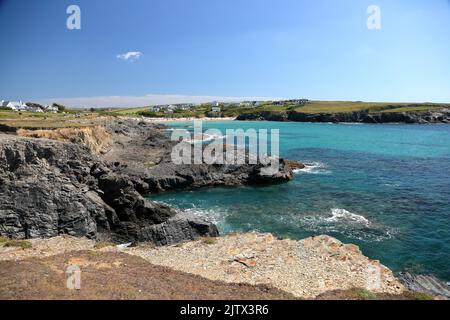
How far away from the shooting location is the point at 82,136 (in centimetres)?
5338

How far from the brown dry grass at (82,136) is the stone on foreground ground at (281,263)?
1295 inches

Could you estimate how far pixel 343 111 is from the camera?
188 meters

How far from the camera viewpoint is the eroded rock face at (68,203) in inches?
858

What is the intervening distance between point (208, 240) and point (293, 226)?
367 inches

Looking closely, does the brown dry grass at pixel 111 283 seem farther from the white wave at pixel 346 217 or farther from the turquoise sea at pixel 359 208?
the white wave at pixel 346 217

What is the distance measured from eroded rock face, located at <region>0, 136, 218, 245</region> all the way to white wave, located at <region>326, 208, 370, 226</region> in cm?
1236

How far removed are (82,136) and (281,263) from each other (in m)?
45.5

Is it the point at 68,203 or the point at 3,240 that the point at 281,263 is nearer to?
the point at 68,203

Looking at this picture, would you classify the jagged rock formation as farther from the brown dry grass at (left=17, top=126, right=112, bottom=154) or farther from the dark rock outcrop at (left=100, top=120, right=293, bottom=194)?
the dark rock outcrop at (left=100, top=120, right=293, bottom=194)

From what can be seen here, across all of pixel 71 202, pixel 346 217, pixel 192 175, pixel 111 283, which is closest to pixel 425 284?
pixel 346 217

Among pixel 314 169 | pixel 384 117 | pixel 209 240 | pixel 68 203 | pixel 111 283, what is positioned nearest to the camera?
pixel 111 283

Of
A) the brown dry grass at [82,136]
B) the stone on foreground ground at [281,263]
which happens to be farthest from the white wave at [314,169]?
the brown dry grass at [82,136]
